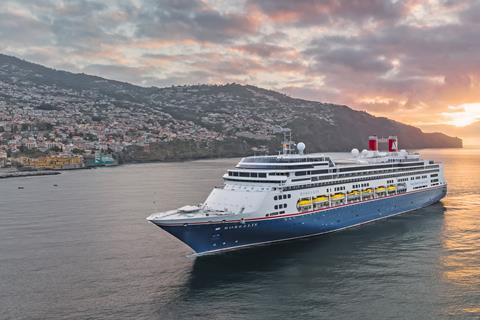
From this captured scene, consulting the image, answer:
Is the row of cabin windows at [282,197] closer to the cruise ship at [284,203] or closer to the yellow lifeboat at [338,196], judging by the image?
the cruise ship at [284,203]

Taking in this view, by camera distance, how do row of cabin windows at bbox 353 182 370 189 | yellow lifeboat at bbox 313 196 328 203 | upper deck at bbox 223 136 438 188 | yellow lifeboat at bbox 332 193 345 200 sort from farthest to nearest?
1. row of cabin windows at bbox 353 182 370 189
2. yellow lifeboat at bbox 332 193 345 200
3. yellow lifeboat at bbox 313 196 328 203
4. upper deck at bbox 223 136 438 188

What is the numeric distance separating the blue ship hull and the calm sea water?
3.25 feet

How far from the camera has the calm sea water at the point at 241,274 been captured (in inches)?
999

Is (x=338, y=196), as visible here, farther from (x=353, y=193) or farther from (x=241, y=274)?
(x=241, y=274)

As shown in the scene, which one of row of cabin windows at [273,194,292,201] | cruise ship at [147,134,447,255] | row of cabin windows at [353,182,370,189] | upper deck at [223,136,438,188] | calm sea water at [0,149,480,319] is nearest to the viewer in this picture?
calm sea water at [0,149,480,319]

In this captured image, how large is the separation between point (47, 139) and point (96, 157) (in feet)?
112

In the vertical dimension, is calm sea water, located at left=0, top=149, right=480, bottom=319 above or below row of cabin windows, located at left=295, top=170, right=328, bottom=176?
below

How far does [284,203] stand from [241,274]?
363 inches

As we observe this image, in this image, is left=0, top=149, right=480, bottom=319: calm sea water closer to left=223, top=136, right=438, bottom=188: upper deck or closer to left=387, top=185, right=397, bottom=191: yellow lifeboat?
left=387, top=185, right=397, bottom=191: yellow lifeboat

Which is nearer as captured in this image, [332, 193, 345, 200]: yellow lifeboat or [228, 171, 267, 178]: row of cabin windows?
[228, 171, 267, 178]: row of cabin windows

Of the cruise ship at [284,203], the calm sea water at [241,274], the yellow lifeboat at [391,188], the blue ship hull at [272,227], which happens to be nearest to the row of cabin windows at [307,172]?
the cruise ship at [284,203]

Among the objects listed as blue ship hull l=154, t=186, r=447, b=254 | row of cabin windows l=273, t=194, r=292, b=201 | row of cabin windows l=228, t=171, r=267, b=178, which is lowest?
blue ship hull l=154, t=186, r=447, b=254

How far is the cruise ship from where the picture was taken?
113 ft

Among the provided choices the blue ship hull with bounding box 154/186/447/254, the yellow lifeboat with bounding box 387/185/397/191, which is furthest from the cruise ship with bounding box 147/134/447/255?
the yellow lifeboat with bounding box 387/185/397/191
